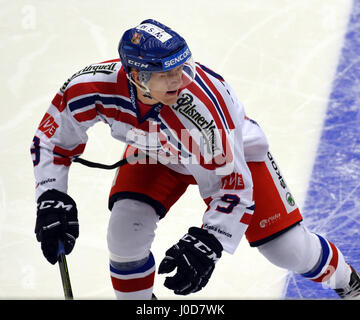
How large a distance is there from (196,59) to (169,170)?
1.80m

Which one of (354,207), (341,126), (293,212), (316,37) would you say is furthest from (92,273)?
(316,37)

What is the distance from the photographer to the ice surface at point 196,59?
12.4 ft

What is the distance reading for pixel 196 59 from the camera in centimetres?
495

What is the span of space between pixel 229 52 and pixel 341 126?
33.7 inches

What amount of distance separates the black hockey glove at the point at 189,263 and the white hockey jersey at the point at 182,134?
0.10m

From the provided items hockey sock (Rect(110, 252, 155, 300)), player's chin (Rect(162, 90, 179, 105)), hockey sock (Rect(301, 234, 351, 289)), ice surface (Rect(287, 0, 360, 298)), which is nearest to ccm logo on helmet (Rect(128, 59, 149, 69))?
player's chin (Rect(162, 90, 179, 105))

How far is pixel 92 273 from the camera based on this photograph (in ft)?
12.4

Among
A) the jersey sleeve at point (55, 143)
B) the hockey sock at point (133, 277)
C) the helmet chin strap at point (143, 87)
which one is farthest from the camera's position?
the hockey sock at point (133, 277)

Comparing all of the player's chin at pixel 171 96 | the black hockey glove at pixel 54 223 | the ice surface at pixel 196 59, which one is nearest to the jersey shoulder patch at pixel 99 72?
the player's chin at pixel 171 96

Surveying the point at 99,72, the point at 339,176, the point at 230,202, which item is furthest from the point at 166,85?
the point at 339,176

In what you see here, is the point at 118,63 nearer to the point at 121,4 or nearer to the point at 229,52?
the point at 229,52

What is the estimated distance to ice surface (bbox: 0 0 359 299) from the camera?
3.79 meters

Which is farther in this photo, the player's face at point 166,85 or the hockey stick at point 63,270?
the hockey stick at point 63,270

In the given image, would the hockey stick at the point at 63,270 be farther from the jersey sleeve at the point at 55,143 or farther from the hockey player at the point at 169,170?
the jersey sleeve at the point at 55,143
